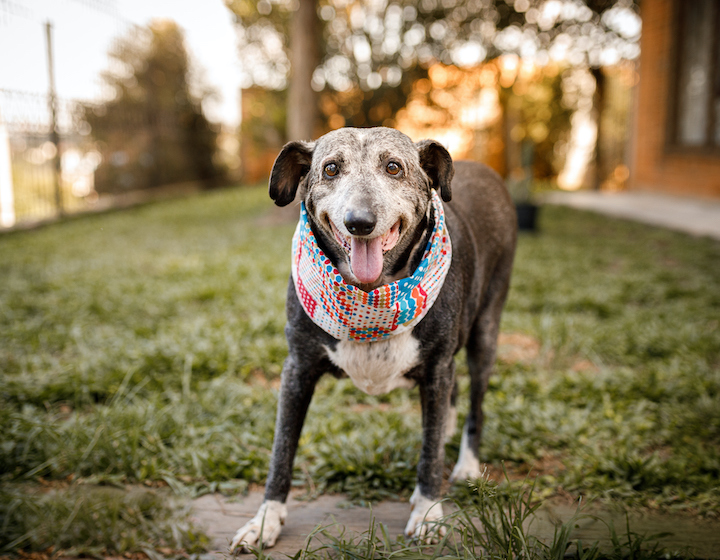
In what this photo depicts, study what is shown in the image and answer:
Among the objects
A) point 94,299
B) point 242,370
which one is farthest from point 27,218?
point 242,370

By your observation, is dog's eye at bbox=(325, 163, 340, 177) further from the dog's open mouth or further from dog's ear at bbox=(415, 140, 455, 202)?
dog's ear at bbox=(415, 140, 455, 202)

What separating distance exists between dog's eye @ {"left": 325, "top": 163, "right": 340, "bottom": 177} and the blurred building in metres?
8.89

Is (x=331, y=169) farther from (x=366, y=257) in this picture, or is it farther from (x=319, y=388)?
(x=319, y=388)

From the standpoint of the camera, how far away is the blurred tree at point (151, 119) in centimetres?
1112

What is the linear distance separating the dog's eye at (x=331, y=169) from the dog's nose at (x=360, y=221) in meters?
0.25

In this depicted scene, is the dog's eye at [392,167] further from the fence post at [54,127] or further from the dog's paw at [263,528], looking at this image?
the fence post at [54,127]

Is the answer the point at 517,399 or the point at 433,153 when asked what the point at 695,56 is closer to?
the point at 517,399

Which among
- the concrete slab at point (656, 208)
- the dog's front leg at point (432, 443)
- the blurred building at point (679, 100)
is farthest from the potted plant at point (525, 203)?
the dog's front leg at point (432, 443)

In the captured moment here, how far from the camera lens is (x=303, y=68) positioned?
9.18 metres

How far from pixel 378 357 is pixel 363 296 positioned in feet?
0.84

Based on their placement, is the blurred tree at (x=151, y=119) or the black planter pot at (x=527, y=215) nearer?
the black planter pot at (x=527, y=215)

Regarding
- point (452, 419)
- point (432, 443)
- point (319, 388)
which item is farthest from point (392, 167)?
point (319, 388)

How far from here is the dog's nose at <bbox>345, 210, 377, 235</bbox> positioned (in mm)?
1688

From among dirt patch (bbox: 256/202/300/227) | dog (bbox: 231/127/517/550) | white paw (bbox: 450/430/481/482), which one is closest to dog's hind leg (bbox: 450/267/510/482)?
white paw (bbox: 450/430/481/482)
